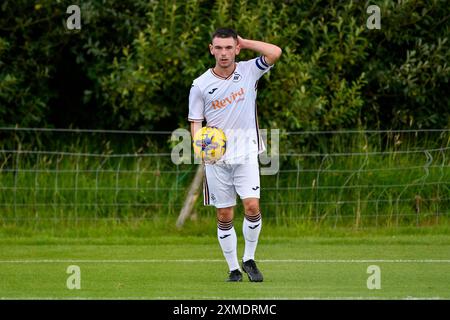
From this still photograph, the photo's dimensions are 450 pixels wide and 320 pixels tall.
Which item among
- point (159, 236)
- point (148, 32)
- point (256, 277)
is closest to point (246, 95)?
point (256, 277)

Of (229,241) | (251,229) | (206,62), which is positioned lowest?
(229,241)

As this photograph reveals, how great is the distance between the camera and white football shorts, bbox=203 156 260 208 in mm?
10914

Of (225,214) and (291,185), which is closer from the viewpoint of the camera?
(225,214)

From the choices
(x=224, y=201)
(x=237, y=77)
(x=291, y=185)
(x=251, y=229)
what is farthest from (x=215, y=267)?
(x=291, y=185)

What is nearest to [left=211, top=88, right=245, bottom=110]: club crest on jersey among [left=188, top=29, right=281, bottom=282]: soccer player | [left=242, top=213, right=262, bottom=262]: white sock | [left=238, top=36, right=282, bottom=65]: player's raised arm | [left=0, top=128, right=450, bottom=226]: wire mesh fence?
[left=188, top=29, right=281, bottom=282]: soccer player

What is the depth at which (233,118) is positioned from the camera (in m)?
10.8

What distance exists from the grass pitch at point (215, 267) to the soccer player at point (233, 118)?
75 centimetres

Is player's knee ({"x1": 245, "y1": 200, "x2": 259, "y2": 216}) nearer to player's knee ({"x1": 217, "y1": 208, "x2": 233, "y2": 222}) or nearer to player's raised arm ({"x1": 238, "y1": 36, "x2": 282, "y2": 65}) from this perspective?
player's knee ({"x1": 217, "y1": 208, "x2": 233, "y2": 222})

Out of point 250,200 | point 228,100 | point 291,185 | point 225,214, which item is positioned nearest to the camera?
point 228,100

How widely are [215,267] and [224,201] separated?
1.57 m

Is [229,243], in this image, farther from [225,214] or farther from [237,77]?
[237,77]

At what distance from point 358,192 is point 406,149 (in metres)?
1.79

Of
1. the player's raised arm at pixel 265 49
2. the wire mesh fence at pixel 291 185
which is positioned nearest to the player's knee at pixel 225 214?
the player's raised arm at pixel 265 49

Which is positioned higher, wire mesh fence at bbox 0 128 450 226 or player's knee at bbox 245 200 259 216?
player's knee at bbox 245 200 259 216
